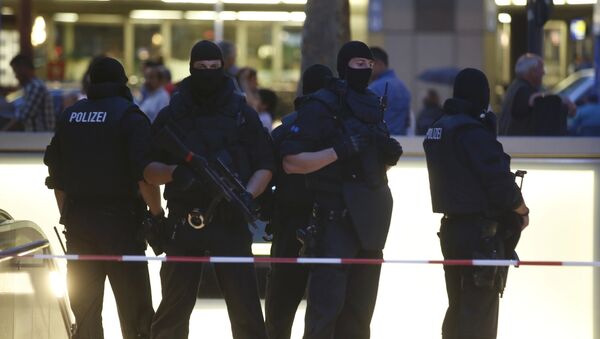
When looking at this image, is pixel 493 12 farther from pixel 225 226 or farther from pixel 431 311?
pixel 225 226

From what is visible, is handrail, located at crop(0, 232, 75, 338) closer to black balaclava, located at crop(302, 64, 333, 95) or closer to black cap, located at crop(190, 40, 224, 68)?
black cap, located at crop(190, 40, 224, 68)

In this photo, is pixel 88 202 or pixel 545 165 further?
pixel 545 165

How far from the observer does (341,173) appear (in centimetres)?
631

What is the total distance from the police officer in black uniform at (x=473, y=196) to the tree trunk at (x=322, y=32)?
142 inches

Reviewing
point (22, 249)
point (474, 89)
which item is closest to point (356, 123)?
point (474, 89)

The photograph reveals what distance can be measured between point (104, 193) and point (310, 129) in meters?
1.16

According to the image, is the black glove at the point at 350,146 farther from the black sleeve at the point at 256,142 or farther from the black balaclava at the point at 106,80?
the black balaclava at the point at 106,80

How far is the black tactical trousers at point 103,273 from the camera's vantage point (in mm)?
6418

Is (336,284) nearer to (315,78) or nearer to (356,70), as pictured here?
(356,70)

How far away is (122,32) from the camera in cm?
2833

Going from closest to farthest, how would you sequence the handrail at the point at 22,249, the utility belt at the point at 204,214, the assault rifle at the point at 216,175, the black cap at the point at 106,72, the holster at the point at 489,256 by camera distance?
the handrail at the point at 22,249 < the assault rifle at the point at 216,175 < the utility belt at the point at 204,214 < the holster at the point at 489,256 < the black cap at the point at 106,72

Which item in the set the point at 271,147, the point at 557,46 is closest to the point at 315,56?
the point at 271,147

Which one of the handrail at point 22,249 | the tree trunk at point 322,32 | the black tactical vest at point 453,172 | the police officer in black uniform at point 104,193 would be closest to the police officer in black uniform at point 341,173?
the black tactical vest at point 453,172

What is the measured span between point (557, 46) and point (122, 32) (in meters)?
10.9
